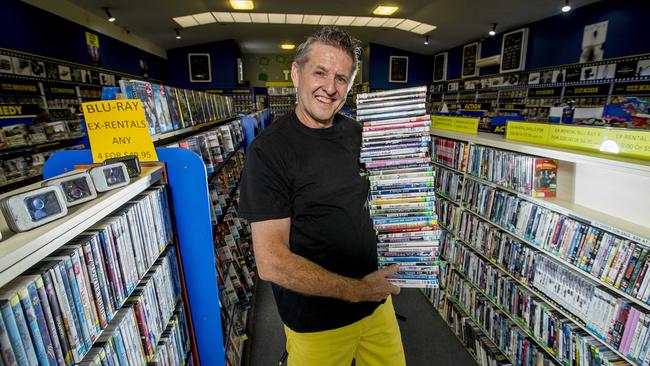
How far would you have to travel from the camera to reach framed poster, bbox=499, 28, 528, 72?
27.4ft

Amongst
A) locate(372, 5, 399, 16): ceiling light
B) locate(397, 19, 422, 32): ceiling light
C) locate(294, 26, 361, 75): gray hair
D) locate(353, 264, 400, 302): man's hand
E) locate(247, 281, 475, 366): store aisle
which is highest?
locate(397, 19, 422, 32): ceiling light

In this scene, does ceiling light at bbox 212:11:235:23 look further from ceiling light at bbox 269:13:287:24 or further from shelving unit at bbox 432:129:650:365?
shelving unit at bbox 432:129:650:365

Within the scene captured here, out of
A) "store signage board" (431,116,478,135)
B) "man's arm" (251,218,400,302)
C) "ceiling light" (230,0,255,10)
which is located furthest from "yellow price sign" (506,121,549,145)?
"ceiling light" (230,0,255,10)

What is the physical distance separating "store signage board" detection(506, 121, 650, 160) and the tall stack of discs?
102 cm

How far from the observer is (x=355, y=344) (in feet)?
4.60

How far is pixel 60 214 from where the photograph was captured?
29.1 inches

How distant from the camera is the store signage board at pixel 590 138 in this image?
1438mm

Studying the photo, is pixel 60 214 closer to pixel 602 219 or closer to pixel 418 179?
pixel 418 179

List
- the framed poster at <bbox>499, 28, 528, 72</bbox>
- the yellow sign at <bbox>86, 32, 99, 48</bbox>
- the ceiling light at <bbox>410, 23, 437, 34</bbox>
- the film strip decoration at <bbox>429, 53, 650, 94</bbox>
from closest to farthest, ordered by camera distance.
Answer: the film strip decoration at <bbox>429, 53, 650, 94</bbox>
the yellow sign at <bbox>86, 32, 99, 48</bbox>
the framed poster at <bbox>499, 28, 528, 72</bbox>
the ceiling light at <bbox>410, 23, 437, 34</bbox>

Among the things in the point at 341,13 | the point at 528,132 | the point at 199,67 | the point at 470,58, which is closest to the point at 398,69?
the point at 470,58

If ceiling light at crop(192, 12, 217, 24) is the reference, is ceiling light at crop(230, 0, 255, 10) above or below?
below

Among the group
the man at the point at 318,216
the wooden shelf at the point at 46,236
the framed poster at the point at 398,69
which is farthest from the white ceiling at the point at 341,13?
the wooden shelf at the point at 46,236

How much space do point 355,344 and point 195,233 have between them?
883 millimetres

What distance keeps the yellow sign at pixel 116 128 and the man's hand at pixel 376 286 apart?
1.03 meters
